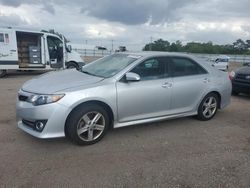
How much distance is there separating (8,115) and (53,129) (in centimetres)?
227

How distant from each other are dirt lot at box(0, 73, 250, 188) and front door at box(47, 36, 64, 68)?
8.43 metres

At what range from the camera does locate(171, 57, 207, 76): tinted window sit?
5430mm

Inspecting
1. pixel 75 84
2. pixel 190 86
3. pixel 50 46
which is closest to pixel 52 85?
pixel 75 84

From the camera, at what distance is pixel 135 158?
13.1ft

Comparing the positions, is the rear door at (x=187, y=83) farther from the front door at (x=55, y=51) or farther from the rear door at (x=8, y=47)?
the front door at (x=55, y=51)

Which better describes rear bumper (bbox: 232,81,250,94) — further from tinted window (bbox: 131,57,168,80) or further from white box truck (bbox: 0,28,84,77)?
white box truck (bbox: 0,28,84,77)

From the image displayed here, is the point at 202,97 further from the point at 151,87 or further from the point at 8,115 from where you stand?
the point at 8,115

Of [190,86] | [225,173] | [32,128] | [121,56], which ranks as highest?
[121,56]

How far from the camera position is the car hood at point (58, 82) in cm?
422

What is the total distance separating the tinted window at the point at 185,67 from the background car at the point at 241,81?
3378 mm

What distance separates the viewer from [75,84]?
435 cm

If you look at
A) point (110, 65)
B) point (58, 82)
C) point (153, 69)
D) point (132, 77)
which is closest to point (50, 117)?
point (58, 82)

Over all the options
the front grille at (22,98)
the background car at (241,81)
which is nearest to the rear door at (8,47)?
the front grille at (22,98)

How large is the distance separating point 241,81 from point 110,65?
5.29 m
